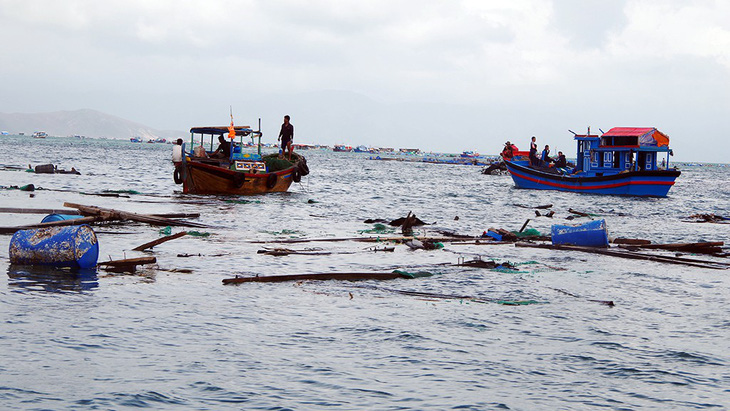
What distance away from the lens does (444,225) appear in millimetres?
21016

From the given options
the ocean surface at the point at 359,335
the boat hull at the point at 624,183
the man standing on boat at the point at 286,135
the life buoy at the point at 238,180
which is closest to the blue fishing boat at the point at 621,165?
the boat hull at the point at 624,183

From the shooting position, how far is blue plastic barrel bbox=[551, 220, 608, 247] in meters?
15.2

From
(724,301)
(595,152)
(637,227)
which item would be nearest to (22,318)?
(724,301)

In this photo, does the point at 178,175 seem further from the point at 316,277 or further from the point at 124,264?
the point at 316,277

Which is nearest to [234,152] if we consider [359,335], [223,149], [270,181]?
[223,149]

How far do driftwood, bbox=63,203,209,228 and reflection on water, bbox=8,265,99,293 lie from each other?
15.8ft

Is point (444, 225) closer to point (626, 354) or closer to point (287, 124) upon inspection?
point (287, 124)

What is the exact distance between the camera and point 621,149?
37.3m

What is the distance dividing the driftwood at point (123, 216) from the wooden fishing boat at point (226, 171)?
1043 centimetres

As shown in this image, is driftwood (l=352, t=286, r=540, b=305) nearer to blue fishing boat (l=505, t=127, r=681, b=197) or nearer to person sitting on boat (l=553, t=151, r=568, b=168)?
blue fishing boat (l=505, t=127, r=681, b=197)

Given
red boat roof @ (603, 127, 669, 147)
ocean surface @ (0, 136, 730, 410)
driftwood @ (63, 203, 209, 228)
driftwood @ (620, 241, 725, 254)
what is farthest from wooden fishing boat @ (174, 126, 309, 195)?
red boat roof @ (603, 127, 669, 147)

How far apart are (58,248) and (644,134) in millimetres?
33341

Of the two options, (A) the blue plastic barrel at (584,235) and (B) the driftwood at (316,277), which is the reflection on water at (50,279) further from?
(A) the blue plastic barrel at (584,235)

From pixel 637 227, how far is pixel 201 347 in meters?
18.9
